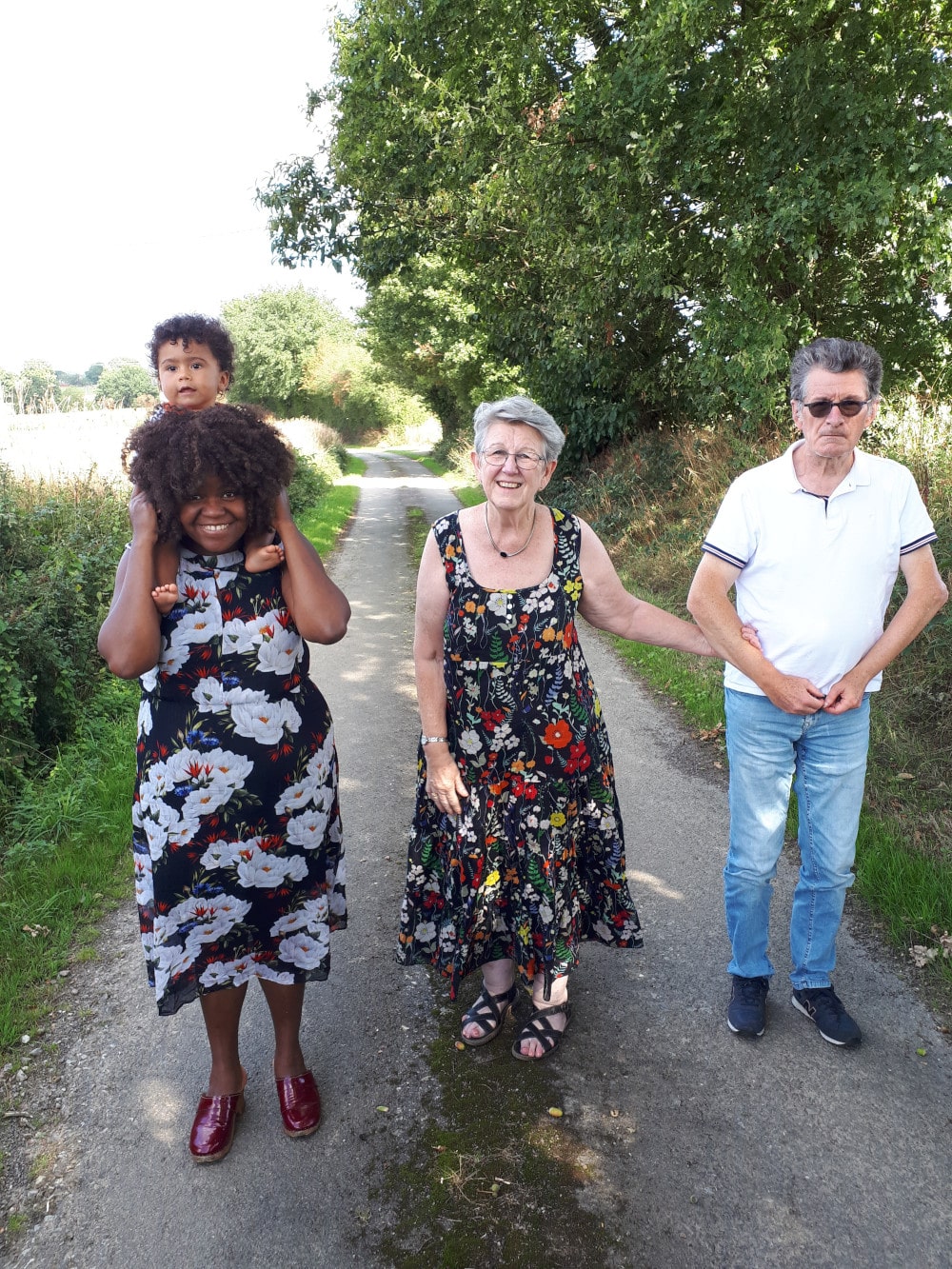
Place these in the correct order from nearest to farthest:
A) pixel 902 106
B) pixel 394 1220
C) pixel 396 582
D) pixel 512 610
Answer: pixel 394 1220 < pixel 512 610 < pixel 902 106 < pixel 396 582

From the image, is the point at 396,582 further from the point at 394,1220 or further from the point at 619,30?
the point at 394,1220

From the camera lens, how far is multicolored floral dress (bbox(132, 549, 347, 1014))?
2.29 meters

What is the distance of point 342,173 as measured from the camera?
1174 centimetres

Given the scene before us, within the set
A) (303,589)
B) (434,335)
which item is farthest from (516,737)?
(434,335)

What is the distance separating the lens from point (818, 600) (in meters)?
2.62

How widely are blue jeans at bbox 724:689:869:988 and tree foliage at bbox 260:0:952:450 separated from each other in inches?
211

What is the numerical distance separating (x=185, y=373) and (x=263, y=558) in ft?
2.59

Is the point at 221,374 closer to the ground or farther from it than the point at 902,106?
closer to the ground

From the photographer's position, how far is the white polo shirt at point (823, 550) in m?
2.60

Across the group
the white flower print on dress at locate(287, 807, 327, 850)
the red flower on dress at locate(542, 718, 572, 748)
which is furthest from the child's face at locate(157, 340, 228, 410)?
the red flower on dress at locate(542, 718, 572, 748)

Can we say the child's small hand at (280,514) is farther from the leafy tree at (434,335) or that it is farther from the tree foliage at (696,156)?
the leafy tree at (434,335)

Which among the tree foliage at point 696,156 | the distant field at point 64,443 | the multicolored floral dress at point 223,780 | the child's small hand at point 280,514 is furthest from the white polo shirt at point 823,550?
the distant field at point 64,443

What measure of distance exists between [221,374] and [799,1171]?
3051mm

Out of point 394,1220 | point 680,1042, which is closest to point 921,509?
point 680,1042
